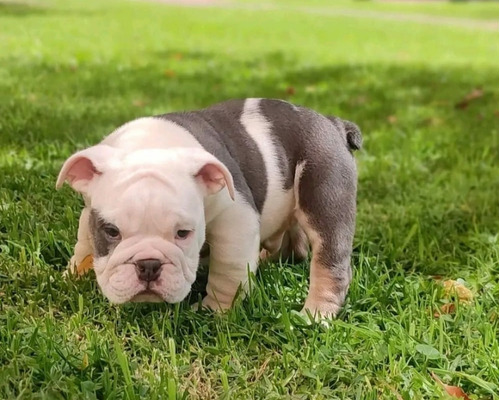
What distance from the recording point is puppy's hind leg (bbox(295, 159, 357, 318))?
3.11m

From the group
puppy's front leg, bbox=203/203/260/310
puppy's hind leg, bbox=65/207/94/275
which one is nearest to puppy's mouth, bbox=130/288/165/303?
puppy's front leg, bbox=203/203/260/310

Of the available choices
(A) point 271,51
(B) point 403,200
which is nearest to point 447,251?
(B) point 403,200

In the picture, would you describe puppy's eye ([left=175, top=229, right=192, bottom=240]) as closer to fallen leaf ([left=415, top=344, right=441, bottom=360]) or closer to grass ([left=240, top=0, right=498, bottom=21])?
fallen leaf ([left=415, top=344, right=441, bottom=360])

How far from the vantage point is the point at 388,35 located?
15.3m

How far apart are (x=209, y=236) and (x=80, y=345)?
651 mm

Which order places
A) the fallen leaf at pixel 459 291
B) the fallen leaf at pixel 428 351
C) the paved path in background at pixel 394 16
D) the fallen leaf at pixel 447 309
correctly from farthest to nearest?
1. the paved path in background at pixel 394 16
2. the fallen leaf at pixel 459 291
3. the fallen leaf at pixel 447 309
4. the fallen leaf at pixel 428 351

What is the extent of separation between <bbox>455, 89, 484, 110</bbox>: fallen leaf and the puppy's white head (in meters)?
5.33

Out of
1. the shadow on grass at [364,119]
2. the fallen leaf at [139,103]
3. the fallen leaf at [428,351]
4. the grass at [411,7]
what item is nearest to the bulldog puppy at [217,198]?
the fallen leaf at [428,351]

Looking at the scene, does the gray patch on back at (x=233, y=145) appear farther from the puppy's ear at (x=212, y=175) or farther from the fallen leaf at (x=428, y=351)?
the fallen leaf at (x=428, y=351)

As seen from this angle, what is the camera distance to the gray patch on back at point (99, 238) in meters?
2.63

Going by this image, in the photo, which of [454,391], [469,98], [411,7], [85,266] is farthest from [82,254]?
[411,7]

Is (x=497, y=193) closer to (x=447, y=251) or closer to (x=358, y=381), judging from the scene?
(x=447, y=251)

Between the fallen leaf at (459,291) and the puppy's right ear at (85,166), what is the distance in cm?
167

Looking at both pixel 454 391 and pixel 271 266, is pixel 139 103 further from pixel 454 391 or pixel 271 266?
pixel 454 391
